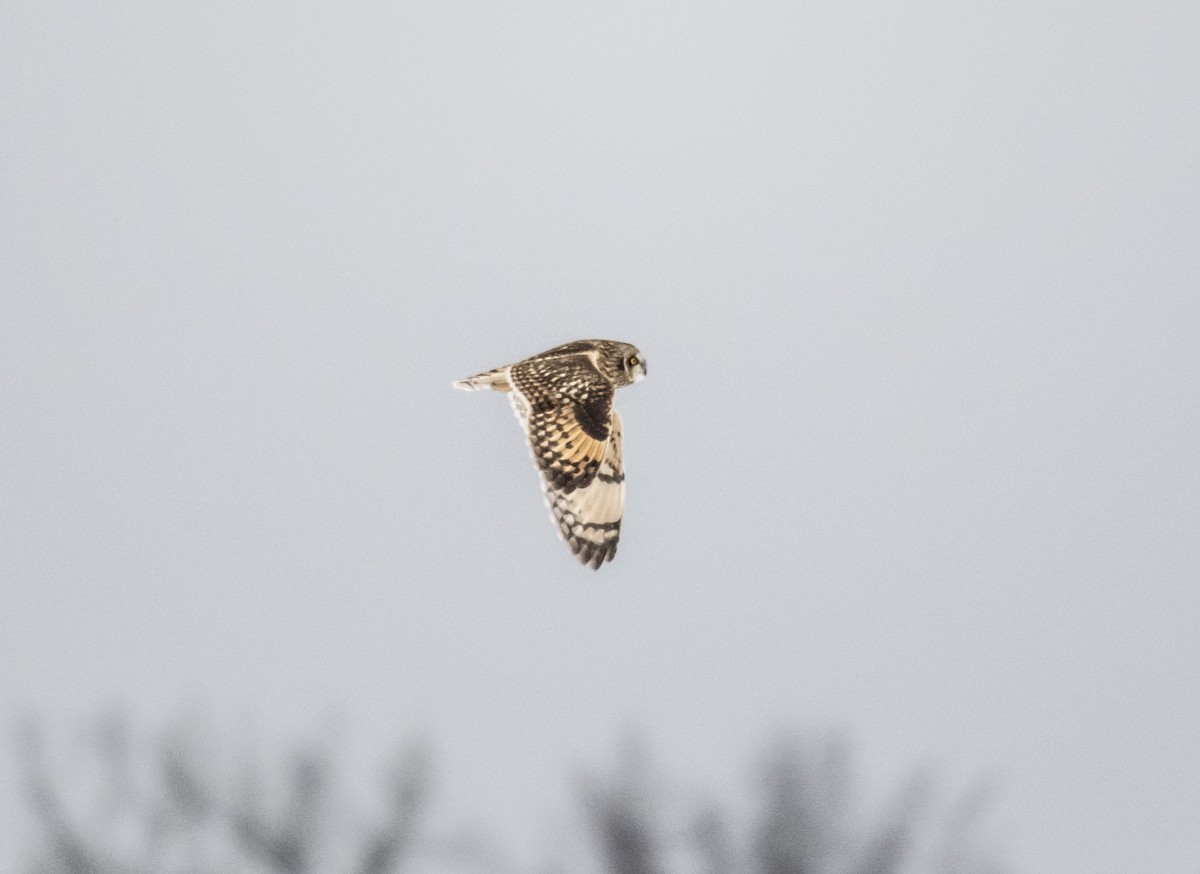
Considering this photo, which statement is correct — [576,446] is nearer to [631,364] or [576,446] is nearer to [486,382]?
[486,382]

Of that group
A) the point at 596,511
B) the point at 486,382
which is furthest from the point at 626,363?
the point at 596,511

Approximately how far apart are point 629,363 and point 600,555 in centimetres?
102

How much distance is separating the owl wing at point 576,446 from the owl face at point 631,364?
14.9 inches

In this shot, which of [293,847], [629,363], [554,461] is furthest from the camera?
[293,847]

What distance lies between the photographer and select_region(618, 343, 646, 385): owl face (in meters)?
12.2

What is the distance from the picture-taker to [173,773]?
52.9 feet

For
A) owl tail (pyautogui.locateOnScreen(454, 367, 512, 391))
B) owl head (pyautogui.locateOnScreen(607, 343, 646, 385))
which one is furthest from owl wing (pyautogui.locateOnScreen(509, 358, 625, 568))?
owl head (pyautogui.locateOnScreen(607, 343, 646, 385))

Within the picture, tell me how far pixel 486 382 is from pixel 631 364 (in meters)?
0.72

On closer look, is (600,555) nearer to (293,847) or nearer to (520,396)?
(520,396)

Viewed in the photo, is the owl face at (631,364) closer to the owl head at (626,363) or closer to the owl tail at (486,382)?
the owl head at (626,363)

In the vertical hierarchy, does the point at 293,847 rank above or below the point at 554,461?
below

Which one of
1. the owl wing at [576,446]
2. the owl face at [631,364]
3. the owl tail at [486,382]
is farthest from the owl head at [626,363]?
the owl tail at [486,382]

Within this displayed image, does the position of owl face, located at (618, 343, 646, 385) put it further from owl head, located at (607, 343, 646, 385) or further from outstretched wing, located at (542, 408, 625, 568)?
outstretched wing, located at (542, 408, 625, 568)

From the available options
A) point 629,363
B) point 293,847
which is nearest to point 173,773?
point 293,847
